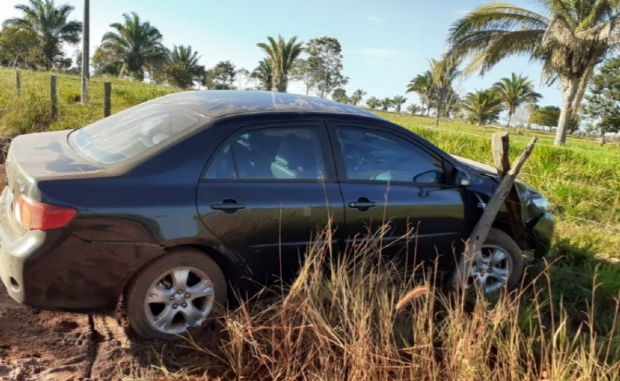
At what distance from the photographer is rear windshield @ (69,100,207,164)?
3.10m

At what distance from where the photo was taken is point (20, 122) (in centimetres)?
908

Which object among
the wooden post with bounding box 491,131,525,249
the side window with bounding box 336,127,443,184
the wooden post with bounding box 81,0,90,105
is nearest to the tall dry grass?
the side window with bounding box 336,127,443,184

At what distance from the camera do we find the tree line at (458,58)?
17.9 metres

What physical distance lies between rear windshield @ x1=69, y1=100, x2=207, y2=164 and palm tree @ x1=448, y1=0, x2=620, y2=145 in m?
16.1

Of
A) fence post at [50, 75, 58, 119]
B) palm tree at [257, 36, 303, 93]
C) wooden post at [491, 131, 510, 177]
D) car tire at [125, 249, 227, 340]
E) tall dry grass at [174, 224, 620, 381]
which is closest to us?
tall dry grass at [174, 224, 620, 381]

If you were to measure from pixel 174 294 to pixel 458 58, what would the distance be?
1739 centimetres

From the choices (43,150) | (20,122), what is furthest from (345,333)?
(20,122)

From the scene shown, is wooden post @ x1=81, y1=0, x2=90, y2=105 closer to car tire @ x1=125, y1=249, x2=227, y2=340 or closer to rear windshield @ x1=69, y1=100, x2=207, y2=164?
rear windshield @ x1=69, y1=100, x2=207, y2=164

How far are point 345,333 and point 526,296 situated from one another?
206cm

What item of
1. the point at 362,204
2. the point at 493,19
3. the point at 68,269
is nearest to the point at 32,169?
the point at 68,269

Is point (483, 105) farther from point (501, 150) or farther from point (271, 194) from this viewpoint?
point (271, 194)

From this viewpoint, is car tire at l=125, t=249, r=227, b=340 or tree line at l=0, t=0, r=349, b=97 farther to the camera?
tree line at l=0, t=0, r=349, b=97

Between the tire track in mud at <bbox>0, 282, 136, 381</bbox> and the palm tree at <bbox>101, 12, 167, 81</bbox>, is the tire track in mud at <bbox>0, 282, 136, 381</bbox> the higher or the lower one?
the lower one

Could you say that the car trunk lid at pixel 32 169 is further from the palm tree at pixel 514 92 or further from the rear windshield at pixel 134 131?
the palm tree at pixel 514 92
